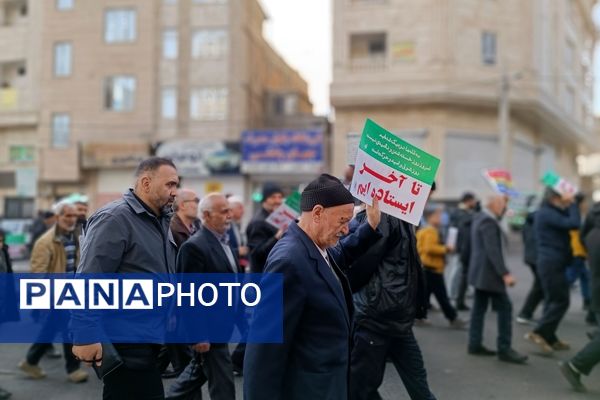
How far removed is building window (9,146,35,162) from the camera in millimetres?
29422

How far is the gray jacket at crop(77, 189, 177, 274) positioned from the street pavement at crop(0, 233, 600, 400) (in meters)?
2.35

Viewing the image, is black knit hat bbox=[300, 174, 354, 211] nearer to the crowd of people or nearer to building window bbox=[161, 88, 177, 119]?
Result: the crowd of people

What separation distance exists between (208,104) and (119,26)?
6235 mm

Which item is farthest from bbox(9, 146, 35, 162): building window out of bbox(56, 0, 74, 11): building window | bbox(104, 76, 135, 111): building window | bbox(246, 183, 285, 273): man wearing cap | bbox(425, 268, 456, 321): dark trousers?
bbox(425, 268, 456, 321): dark trousers

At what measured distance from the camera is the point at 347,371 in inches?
108

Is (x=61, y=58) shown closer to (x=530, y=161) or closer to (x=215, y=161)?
(x=215, y=161)

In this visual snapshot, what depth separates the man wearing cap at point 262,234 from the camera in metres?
5.96

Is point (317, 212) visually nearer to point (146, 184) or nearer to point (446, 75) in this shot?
point (146, 184)

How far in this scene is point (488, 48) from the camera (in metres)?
26.3

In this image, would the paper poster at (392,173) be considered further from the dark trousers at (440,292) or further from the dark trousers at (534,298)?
the dark trousers at (534,298)

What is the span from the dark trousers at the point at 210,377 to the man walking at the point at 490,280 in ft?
11.7

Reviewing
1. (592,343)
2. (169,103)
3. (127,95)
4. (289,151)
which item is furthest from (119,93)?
(592,343)

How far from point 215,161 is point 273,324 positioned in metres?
24.2

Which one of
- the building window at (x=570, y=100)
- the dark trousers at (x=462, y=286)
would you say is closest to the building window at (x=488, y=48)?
the building window at (x=570, y=100)
